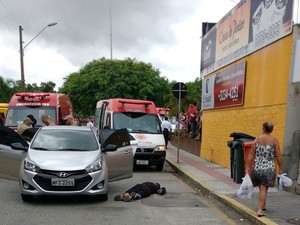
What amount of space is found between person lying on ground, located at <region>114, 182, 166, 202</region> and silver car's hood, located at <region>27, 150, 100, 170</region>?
98cm

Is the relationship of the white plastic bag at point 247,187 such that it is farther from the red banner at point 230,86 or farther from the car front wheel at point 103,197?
the red banner at point 230,86

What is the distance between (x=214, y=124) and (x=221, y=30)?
3507 millimetres

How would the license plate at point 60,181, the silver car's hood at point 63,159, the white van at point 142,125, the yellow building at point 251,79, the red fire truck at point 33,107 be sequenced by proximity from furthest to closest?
the red fire truck at point 33,107, the white van at point 142,125, the yellow building at point 251,79, the silver car's hood at point 63,159, the license plate at point 60,181

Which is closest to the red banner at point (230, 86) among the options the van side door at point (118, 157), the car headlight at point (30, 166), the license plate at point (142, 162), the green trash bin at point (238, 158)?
the green trash bin at point (238, 158)

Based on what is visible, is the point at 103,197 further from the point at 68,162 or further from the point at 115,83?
the point at 115,83

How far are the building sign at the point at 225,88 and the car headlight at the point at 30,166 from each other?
7459 millimetres

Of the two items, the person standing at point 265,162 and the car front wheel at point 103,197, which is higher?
the person standing at point 265,162

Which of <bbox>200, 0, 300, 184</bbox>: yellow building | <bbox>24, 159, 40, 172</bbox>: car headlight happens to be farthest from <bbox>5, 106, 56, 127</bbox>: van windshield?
<bbox>24, 159, 40, 172</bbox>: car headlight

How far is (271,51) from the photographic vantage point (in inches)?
445

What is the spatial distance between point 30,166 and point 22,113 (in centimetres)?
943

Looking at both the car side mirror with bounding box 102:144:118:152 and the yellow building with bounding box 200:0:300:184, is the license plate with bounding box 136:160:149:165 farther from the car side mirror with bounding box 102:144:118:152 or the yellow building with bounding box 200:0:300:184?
the car side mirror with bounding box 102:144:118:152

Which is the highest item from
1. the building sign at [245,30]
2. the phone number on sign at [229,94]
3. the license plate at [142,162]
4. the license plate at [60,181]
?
the building sign at [245,30]

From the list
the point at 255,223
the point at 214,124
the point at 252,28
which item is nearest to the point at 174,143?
the point at 214,124

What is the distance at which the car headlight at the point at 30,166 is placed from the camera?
26.7 ft
